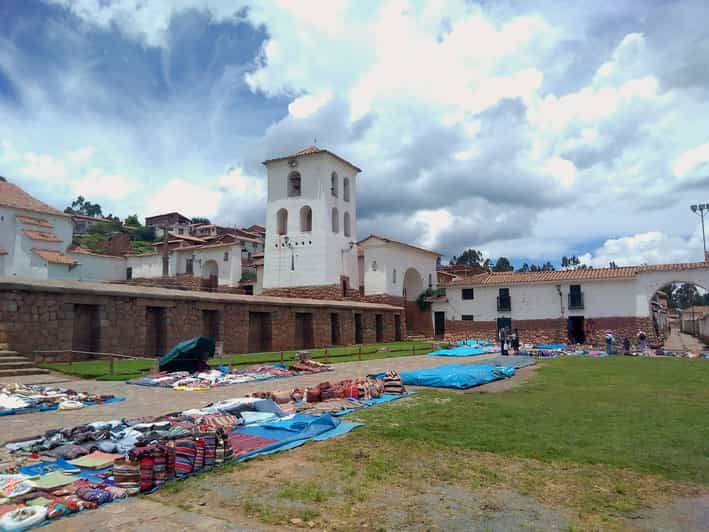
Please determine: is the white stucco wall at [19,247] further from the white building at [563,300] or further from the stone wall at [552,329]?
the stone wall at [552,329]

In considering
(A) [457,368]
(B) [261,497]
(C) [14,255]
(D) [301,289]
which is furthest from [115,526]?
(C) [14,255]

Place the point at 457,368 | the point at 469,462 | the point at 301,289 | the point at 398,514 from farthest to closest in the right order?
1. the point at 301,289
2. the point at 457,368
3. the point at 469,462
4. the point at 398,514

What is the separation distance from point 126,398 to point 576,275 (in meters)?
27.8

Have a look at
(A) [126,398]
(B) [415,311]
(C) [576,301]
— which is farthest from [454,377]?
(B) [415,311]

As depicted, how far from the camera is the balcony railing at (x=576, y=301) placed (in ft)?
100.0

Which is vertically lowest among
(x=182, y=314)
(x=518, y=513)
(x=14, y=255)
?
(x=518, y=513)

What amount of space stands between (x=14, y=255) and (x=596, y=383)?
34.5m

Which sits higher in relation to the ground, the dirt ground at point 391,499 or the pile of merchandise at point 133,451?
the pile of merchandise at point 133,451

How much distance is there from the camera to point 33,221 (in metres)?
34.2

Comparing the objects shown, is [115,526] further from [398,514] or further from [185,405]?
[185,405]

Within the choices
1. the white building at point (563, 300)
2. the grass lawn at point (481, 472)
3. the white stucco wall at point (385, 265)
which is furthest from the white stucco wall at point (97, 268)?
the grass lawn at point (481, 472)

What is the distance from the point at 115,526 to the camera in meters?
3.83

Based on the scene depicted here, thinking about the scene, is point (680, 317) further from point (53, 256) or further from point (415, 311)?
point (53, 256)

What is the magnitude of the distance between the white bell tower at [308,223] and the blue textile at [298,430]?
2723cm
